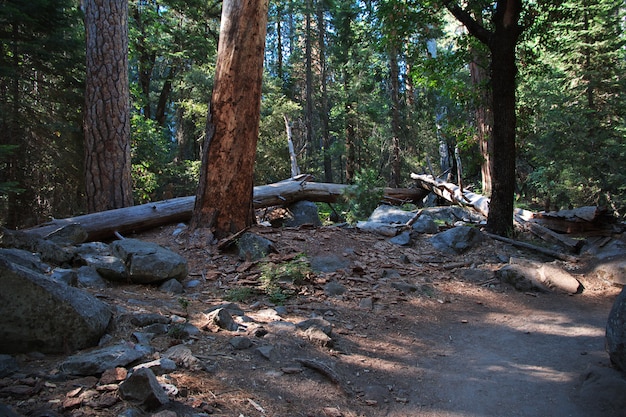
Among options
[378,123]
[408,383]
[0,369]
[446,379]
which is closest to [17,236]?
[0,369]

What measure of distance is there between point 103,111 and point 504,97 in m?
8.08

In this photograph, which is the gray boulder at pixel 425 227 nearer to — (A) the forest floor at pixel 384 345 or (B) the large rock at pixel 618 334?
(A) the forest floor at pixel 384 345

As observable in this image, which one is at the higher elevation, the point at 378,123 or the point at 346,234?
the point at 378,123

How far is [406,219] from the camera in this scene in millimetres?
10336

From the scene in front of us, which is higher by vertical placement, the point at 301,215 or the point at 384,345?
the point at 301,215

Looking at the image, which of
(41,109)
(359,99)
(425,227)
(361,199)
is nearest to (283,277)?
(425,227)

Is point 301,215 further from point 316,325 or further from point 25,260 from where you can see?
point 25,260

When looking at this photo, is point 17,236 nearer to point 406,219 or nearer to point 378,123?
point 406,219

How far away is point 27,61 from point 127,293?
803 centimetres

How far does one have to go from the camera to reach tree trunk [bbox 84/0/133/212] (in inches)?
340

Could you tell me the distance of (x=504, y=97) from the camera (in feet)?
28.1

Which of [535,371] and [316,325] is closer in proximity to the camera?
[535,371]

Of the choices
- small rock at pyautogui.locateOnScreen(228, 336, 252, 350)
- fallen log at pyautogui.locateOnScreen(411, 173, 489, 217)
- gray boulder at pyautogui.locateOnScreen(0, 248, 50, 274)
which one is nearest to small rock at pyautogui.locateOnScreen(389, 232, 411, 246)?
fallen log at pyautogui.locateOnScreen(411, 173, 489, 217)

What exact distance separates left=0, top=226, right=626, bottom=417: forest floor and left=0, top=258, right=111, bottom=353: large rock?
0.15m
